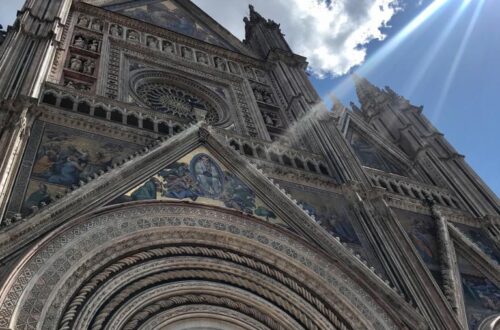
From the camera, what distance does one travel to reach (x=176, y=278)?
23.0 feet

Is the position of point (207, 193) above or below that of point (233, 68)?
below

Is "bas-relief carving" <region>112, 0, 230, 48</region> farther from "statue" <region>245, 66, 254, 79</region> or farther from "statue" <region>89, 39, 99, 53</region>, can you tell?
"statue" <region>89, 39, 99, 53</region>

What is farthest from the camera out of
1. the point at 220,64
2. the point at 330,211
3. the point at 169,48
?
the point at 220,64

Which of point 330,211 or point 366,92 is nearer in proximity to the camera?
point 330,211

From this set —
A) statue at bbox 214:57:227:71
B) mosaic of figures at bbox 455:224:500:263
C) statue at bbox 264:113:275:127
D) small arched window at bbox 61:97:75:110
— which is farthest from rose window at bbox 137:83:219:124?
mosaic of figures at bbox 455:224:500:263

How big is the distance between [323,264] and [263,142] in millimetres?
3478

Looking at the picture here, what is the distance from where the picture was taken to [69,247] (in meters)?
6.22

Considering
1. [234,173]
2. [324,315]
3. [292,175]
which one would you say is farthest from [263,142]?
[324,315]

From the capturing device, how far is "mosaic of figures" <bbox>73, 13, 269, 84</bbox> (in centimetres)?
1349

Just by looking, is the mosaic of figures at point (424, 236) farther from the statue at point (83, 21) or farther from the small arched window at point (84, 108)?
the statue at point (83, 21)

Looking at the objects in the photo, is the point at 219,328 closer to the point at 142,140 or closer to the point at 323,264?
the point at 323,264

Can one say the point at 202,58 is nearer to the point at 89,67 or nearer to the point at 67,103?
the point at 89,67

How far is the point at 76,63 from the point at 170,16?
5.67 metres

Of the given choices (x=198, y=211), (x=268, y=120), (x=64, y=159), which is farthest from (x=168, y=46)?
(x=198, y=211)
